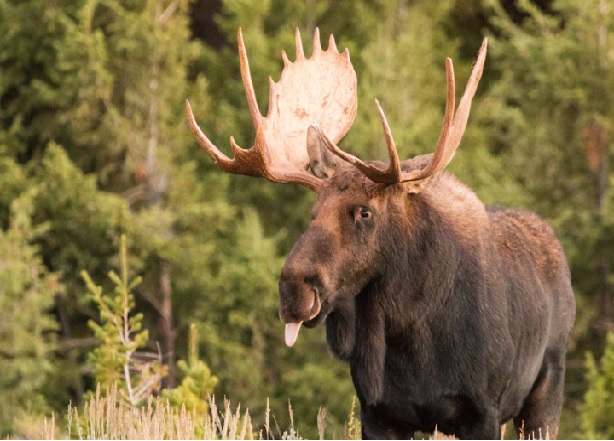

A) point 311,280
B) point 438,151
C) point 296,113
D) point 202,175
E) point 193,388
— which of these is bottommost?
point 193,388

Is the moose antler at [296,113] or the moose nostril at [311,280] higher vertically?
the moose antler at [296,113]

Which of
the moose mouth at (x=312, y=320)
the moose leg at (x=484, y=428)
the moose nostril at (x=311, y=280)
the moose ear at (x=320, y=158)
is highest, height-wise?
the moose ear at (x=320, y=158)

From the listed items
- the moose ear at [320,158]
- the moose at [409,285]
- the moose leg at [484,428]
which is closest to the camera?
the moose at [409,285]

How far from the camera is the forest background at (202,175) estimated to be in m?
26.6

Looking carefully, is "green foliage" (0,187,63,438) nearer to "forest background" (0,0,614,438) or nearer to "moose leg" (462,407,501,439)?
"forest background" (0,0,614,438)

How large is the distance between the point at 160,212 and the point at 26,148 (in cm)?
353

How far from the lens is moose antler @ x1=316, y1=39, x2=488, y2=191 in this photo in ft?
29.0

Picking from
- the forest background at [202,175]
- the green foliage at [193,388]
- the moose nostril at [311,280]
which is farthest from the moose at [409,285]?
the forest background at [202,175]

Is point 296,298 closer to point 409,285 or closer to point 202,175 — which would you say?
point 409,285

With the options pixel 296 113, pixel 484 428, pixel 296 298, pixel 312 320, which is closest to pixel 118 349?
pixel 296 113

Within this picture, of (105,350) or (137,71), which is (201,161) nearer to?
(137,71)

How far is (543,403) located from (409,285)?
167 cm

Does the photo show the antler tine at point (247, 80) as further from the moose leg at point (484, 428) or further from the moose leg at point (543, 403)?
the moose leg at point (543, 403)

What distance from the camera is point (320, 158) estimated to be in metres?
9.49
